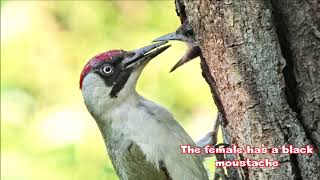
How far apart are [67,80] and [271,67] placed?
330cm

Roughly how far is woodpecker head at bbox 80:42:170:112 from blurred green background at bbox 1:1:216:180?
1.27 metres

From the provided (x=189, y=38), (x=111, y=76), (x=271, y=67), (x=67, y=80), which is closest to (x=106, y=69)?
(x=111, y=76)

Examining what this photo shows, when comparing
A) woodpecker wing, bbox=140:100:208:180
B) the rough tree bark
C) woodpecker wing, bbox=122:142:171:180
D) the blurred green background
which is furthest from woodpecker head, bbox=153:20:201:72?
the blurred green background

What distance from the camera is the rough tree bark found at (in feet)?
8.80

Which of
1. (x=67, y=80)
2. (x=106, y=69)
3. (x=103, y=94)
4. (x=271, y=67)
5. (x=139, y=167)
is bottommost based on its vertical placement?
(x=67, y=80)

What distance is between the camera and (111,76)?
3.65m

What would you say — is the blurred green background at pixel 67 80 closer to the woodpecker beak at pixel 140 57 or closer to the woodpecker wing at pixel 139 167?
the woodpecker wing at pixel 139 167

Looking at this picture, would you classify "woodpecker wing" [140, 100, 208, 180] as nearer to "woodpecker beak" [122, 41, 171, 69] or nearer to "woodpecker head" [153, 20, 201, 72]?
"woodpecker beak" [122, 41, 171, 69]

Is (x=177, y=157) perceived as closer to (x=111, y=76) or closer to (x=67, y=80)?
(x=111, y=76)

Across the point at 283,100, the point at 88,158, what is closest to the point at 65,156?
the point at 88,158

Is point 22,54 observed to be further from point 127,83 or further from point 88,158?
point 127,83

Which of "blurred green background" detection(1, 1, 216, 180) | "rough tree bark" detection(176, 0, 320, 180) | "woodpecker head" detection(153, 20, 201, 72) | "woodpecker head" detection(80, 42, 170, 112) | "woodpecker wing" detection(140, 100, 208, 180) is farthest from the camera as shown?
"blurred green background" detection(1, 1, 216, 180)

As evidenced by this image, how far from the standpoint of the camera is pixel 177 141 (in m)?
3.45

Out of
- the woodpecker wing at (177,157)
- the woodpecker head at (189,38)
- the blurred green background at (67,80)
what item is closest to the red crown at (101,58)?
the woodpecker wing at (177,157)
